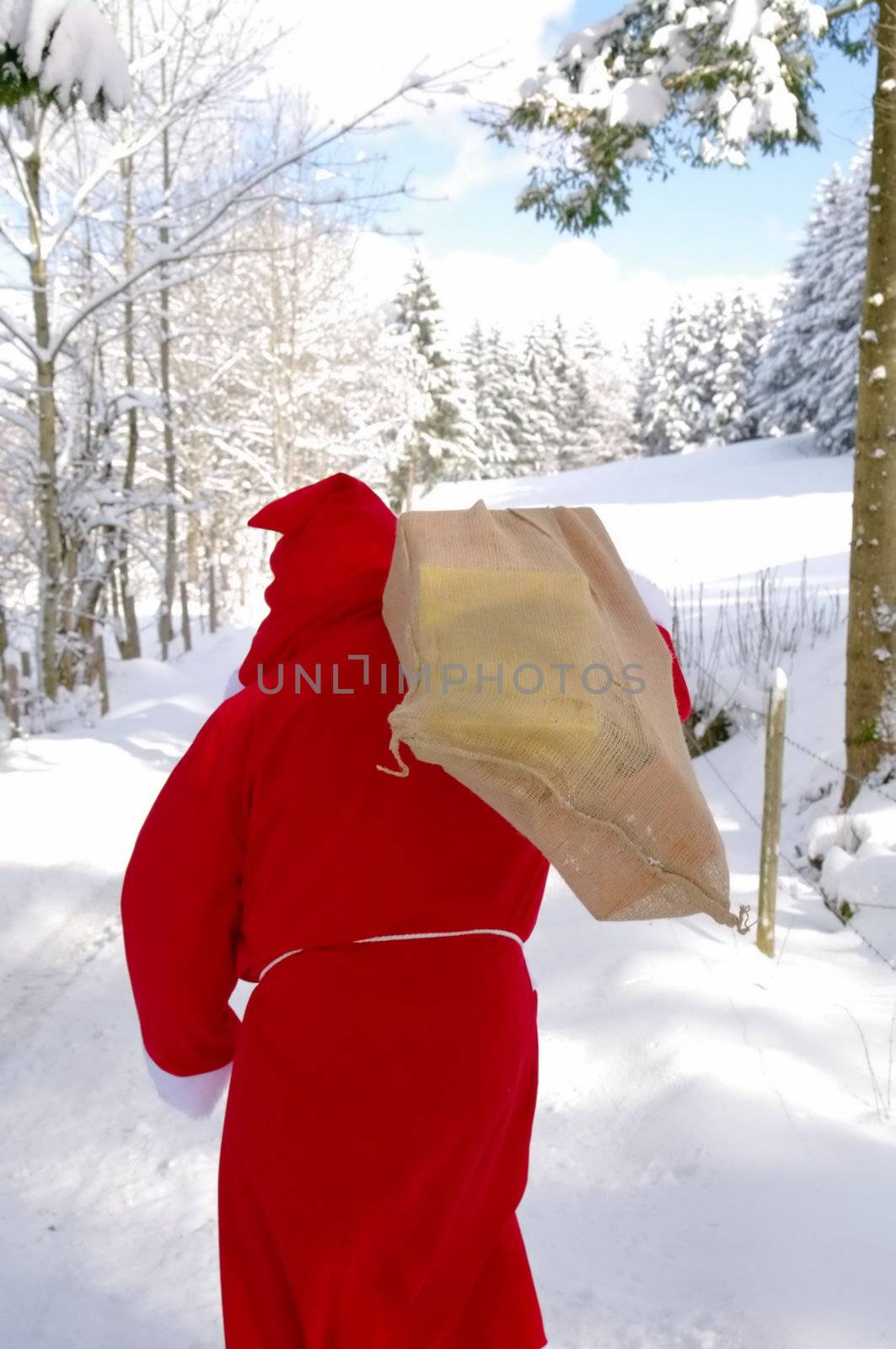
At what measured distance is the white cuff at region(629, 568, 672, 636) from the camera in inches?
53.6

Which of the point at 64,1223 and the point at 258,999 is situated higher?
the point at 258,999

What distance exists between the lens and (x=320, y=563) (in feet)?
4.17

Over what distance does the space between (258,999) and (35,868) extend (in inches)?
158

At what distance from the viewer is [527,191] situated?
669cm

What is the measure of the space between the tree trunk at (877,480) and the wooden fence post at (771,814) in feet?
4.44

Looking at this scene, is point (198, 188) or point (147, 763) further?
point (198, 188)

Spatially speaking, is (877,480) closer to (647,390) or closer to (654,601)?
(654,601)

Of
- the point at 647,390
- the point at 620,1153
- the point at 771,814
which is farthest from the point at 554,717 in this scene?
the point at 647,390

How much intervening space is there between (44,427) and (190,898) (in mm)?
7196

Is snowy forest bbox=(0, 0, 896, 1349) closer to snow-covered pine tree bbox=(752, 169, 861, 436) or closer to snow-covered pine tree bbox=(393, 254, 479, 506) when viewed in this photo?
snow-covered pine tree bbox=(393, 254, 479, 506)

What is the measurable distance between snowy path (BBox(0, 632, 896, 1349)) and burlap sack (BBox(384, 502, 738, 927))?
1.48 meters

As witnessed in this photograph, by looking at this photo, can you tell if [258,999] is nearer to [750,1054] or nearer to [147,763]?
[750,1054]

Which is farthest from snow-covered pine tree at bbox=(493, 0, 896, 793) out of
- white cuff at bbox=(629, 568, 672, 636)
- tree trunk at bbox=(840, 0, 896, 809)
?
white cuff at bbox=(629, 568, 672, 636)

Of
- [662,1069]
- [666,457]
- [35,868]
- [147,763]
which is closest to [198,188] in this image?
[147,763]
